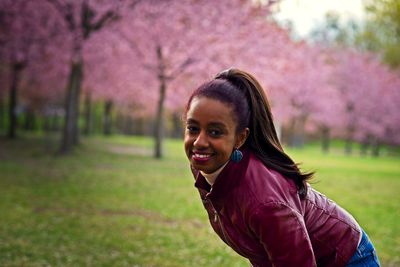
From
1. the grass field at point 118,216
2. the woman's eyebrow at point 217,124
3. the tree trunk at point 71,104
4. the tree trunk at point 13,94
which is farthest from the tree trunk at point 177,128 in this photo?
the woman's eyebrow at point 217,124

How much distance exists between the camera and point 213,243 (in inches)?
289

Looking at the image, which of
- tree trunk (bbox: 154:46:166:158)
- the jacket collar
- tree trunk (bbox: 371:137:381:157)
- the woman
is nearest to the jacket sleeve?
the woman

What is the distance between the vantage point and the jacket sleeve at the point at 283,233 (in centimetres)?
204

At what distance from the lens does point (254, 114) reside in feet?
7.57

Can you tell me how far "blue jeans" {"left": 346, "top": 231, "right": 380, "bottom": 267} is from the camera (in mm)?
2365

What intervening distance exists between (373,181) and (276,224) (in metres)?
16.6

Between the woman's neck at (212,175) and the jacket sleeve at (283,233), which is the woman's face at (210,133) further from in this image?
the jacket sleeve at (283,233)

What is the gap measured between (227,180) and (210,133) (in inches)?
8.5

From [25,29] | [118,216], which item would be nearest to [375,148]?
[25,29]

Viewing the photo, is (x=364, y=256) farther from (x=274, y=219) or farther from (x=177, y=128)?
(x=177, y=128)

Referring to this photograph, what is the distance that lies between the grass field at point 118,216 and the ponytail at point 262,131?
110 cm

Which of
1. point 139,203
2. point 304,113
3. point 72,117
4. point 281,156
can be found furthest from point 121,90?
point 281,156

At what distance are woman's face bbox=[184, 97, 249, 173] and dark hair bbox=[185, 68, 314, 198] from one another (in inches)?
1.6

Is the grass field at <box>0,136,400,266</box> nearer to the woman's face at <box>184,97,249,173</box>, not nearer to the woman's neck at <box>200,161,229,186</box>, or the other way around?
the woman's neck at <box>200,161,229,186</box>
